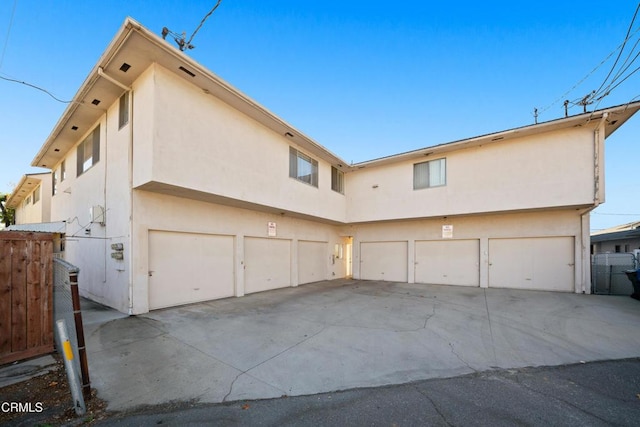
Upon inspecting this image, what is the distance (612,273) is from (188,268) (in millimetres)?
15112

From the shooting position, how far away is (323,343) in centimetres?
495

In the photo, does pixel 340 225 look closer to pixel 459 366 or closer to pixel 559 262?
pixel 559 262

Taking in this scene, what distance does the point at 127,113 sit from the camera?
23.7ft

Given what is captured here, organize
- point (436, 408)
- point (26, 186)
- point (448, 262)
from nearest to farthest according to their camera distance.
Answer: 1. point (436, 408)
2. point (448, 262)
3. point (26, 186)

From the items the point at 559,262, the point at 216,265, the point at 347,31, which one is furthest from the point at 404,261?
the point at 347,31

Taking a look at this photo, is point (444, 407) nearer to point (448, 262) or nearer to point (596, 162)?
point (448, 262)

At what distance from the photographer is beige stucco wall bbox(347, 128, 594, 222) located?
947cm

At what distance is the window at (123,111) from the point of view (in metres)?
7.26

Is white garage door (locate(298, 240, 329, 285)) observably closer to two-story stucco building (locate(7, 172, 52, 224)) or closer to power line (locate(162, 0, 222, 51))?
power line (locate(162, 0, 222, 51))

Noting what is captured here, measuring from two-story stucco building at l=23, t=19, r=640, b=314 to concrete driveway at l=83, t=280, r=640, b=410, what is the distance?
1819 mm

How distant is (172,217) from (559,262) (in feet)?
46.3

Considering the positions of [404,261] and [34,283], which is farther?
[404,261]

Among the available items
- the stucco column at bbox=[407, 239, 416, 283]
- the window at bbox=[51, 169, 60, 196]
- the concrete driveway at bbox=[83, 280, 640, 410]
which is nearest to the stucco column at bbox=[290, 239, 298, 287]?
the concrete driveway at bbox=[83, 280, 640, 410]

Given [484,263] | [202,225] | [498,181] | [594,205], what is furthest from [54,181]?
[594,205]
